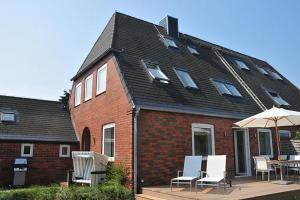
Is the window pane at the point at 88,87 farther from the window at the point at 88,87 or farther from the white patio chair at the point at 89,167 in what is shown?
the white patio chair at the point at 89,167

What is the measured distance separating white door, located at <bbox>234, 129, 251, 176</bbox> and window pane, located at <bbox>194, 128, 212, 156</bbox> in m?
2.00

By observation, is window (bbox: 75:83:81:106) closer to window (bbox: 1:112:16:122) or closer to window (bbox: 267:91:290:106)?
window (bbox: 1:112:16:122)

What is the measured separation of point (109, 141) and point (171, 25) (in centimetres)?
967

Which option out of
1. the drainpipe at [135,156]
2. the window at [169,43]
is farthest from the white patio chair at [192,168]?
the window at [169,43]

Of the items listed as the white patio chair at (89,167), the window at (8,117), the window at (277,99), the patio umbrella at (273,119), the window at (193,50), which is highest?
the window at (193,50)

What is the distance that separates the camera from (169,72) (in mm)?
13734

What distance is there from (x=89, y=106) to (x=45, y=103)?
13.3 feet

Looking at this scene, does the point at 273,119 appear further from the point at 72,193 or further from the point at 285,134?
the point at 72,193

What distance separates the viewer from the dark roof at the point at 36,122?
14.3m

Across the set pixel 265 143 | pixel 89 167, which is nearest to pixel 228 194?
pixel 89 167

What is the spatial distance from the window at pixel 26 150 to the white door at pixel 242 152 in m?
9.58

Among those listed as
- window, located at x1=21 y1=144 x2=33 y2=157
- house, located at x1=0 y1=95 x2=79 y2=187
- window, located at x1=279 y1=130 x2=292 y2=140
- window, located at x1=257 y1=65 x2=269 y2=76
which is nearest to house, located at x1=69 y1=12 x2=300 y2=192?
window, located at x1=279 y1=130 x2=292 y2=140

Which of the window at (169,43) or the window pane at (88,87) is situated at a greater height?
the window at (169,43)

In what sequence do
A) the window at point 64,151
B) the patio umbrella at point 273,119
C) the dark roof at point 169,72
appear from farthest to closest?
1. the window at point 64,151
2. the dark roof at point 169,72
3. the patio umbrella at point 273,119
